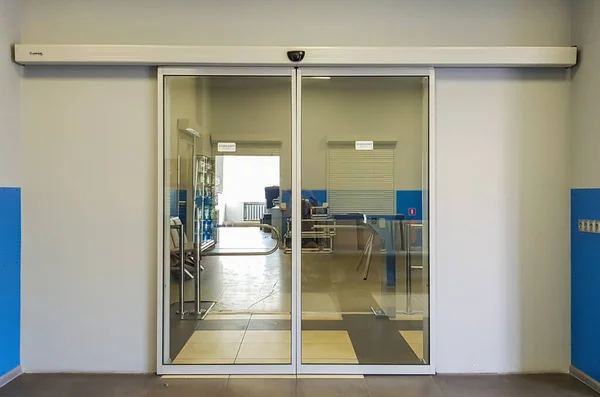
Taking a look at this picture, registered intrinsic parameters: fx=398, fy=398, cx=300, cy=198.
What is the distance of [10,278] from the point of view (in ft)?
10.1

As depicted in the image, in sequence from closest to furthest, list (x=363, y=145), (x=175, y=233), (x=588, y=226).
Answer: (x=588, y=226) → (x=175, y=233) → (x=363, y=145)

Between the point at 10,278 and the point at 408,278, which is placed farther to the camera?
the point at 408,278

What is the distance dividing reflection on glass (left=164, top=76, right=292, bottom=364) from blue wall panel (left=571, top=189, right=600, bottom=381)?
2.30 metres

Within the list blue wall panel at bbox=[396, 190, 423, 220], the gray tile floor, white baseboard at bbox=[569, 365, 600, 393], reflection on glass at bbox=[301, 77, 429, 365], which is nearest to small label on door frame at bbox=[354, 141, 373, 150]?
reflection on glass at bbox=[301, 77, 429, 365]

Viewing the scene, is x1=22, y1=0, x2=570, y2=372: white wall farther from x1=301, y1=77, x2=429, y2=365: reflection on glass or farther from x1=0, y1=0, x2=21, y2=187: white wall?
x1=301, y1=77, x2=429, y2=365: reflection on glass

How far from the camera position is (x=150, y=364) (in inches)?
126

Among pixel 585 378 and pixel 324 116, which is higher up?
pixel 324 116

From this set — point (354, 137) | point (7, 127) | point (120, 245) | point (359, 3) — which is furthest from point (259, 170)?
point (7, 127)

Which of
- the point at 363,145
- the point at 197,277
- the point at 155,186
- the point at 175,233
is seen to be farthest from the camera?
the point at 363,145

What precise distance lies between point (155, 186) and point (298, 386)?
1.92m

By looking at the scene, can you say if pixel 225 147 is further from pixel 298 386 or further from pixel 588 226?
pixel 588 226

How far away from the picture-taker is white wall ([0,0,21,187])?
301 cm

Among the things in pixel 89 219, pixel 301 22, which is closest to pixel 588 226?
pixel 301 22

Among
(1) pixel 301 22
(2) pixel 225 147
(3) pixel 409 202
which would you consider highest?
(1) pixel 301 22
